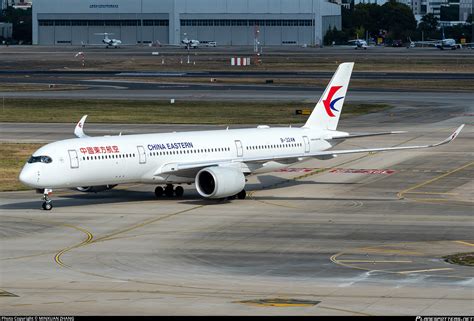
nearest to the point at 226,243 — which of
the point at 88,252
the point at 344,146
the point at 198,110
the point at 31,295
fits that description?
the point at 88,252

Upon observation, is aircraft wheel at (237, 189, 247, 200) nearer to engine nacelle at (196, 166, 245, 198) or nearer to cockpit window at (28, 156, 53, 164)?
engine nacelle at (196, 166, 245, 198)

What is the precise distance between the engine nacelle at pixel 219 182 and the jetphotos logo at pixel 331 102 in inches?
450

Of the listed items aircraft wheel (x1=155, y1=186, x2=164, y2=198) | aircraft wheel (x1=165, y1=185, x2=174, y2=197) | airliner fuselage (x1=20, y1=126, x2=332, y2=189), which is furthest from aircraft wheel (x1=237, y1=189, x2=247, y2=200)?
aircraft wheel (x1=155, y1=186, x2=164, y2=198)

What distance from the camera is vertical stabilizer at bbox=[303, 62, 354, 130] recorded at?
69.8 m

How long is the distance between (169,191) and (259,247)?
17.1m

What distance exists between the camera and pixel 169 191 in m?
64.2

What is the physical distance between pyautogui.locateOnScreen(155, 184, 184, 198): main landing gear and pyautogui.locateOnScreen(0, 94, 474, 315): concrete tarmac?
56cm

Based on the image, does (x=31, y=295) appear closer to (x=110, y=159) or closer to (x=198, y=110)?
(x=110, y=159)

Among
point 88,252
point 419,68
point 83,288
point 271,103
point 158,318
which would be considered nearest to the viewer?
point 158,318

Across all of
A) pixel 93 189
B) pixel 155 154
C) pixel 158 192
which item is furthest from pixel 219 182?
pixel 93 189

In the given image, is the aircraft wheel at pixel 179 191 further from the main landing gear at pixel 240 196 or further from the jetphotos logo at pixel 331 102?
the jetphotos logo at pixel 331 102

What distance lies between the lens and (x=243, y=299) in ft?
120

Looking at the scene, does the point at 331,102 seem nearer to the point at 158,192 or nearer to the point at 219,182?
the point at 158,192

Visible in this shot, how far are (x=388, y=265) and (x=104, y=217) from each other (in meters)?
18.5
